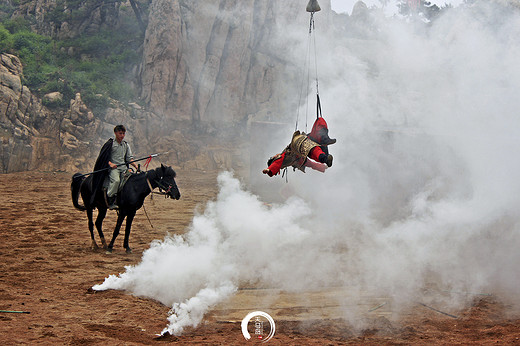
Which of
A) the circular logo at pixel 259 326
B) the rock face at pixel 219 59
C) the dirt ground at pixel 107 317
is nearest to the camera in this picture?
the dirt ground at pixel 107 317

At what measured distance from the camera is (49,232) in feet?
39.3

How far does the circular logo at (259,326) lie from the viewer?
6.46m

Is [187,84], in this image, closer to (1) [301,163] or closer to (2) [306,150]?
(1) [301,163]

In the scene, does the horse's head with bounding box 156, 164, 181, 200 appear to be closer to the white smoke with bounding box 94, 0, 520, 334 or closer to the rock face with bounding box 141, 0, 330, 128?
the white smoke with bounding box 94, 0, 520, 334

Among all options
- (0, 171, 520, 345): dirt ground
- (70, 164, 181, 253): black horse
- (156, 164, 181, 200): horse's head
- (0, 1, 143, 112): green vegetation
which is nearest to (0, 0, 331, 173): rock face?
(0, 1, 143, 112): green vegetation

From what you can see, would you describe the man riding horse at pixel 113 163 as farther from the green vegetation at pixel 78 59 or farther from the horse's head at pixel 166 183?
the green vegetation at pixel 78 59

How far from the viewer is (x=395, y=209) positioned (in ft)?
51.1

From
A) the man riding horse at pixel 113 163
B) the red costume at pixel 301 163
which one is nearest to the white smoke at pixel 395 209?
the red costume at pixel 301 163

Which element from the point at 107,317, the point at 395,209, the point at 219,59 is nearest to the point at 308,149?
the point at 107,317

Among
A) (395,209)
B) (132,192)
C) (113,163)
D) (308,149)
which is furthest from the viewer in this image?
(395,209)

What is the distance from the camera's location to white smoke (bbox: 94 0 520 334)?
336 inches

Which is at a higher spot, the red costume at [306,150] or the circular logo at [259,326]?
the red costume at [306,150]

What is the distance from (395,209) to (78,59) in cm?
2146

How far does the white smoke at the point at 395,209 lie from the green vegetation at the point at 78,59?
43.6 feet
